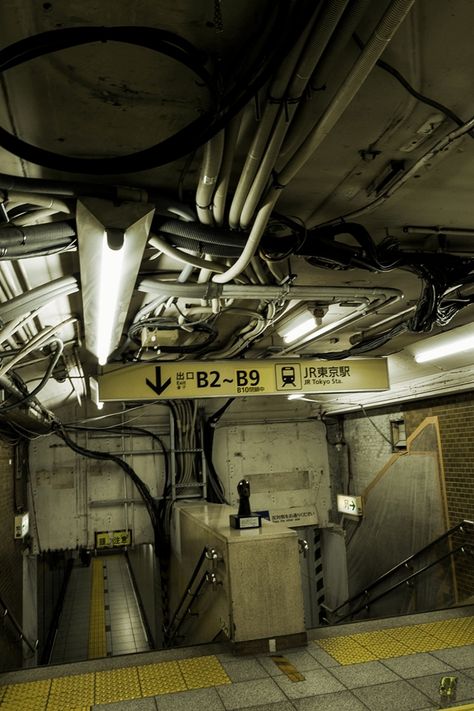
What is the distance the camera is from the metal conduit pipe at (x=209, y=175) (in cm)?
199

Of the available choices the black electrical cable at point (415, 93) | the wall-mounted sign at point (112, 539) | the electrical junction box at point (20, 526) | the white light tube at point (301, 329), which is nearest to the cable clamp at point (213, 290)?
the black electrical cable at point (415, 93)

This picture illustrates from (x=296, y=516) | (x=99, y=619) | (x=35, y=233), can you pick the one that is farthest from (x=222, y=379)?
(x=99, y=619)

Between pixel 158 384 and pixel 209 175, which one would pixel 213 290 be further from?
pixel 158 384

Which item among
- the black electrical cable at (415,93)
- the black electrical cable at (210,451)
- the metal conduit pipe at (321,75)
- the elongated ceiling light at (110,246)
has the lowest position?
the black electrical cable at (210,451)

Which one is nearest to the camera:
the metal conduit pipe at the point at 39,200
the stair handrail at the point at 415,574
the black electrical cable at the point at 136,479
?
the metal conduit pipe at the point at 39,200

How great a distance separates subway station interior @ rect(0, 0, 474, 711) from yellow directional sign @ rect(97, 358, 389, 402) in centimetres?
3

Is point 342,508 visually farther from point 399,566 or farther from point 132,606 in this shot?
point 132,606

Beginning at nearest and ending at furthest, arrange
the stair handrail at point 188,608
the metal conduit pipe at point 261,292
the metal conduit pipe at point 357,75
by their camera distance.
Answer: the metal conduit pipe at point 357,75 < the metal conduit pipe at point 261,292 < the stair handrail at point 188,608

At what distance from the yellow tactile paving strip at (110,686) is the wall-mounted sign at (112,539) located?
519cm

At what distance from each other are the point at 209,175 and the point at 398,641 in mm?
4323

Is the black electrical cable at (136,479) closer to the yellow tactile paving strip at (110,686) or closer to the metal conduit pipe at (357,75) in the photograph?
the yellow tactile paving strip at (110,686)

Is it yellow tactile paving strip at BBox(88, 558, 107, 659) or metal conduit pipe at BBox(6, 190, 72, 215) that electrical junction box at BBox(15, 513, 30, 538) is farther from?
metal conduit pipe at BBox(6, 190, 72, 215)

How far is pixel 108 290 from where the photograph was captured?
2.78 m

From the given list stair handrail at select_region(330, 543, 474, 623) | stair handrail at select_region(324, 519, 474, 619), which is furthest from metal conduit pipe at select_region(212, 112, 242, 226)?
stair handrail at select_region(330, 543, 474, 623)
